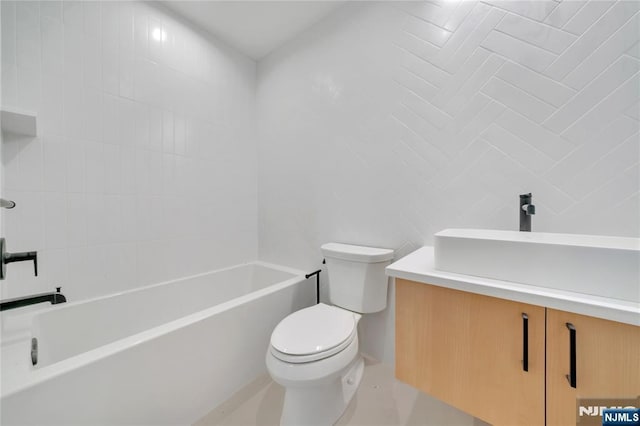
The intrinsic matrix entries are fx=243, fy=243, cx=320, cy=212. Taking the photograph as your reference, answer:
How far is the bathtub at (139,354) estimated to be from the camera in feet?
2.77

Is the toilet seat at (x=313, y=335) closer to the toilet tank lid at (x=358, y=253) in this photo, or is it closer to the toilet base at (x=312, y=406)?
the toilet base at (x=312, y=406)

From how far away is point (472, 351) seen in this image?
30.9 inches

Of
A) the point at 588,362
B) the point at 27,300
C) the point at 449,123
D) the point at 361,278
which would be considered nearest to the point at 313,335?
the point at 361,278

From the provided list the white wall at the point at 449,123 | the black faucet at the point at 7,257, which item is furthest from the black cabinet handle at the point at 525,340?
the black faucet at the point at 7,257

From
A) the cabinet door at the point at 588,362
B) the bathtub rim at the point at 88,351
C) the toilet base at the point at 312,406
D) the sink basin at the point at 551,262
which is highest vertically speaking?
the sink basin at the point at 551,262

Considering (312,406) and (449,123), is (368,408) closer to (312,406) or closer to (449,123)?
(312,406)

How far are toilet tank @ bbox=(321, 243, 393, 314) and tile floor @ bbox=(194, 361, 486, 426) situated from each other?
0.46 metres

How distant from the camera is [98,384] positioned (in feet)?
3.05

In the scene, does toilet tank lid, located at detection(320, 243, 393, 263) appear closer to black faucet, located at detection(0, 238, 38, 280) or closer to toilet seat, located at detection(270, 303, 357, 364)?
toilet seat, located at detection(270, 303, 357, 364)

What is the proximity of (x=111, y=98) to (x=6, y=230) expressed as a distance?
2.90 feet

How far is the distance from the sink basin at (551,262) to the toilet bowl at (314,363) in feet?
2.04

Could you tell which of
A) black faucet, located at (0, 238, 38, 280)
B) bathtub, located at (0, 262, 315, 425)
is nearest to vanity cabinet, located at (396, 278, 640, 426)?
bathtub, located at (0, 262, 315, 425)

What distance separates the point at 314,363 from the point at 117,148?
171 cm

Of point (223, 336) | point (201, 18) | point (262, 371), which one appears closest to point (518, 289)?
point (223, 336)
